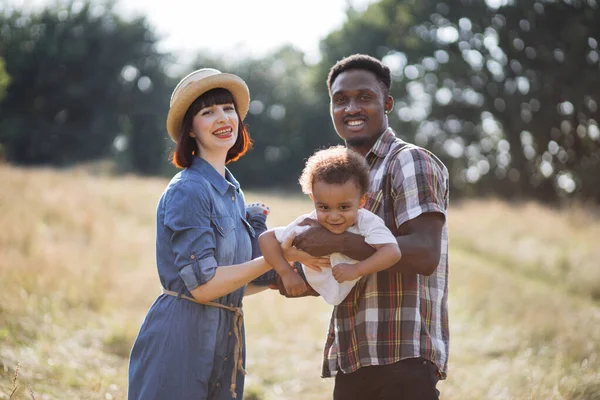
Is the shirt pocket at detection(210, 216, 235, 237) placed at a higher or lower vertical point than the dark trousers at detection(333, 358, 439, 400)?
higher

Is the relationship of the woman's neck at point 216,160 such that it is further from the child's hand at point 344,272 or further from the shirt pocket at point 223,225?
the child's hand at point 344,272

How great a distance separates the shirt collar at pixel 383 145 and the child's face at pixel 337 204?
338 millimetres

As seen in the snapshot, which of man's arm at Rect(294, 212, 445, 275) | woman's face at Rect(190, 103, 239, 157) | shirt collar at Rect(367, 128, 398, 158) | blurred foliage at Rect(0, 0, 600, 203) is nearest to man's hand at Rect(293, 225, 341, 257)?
man's arm at Rect(294, 212, 445, 275)

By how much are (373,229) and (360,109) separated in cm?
79

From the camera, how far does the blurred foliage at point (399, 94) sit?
906 inches

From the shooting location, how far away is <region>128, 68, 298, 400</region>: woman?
8.39 feet

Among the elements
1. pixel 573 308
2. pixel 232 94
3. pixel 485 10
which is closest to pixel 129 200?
pixel 573 308

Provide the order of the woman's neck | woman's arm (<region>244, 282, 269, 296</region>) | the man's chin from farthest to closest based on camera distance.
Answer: woman's arm (<region>244, 282, 269, 296</region>), the man's chin, the woman's neck

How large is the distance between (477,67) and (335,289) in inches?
1034

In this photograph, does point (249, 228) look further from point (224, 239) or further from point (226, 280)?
point (226, 280)

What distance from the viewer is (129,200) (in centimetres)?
1525

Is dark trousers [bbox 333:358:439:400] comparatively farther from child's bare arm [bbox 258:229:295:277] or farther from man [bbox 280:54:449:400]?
child's bare arm [bbox 258:229:295:277]

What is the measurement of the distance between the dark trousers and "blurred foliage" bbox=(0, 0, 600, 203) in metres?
19.6

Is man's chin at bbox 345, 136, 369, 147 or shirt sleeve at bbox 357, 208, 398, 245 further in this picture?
man's chin at bbox 345, 136, 369, 147
